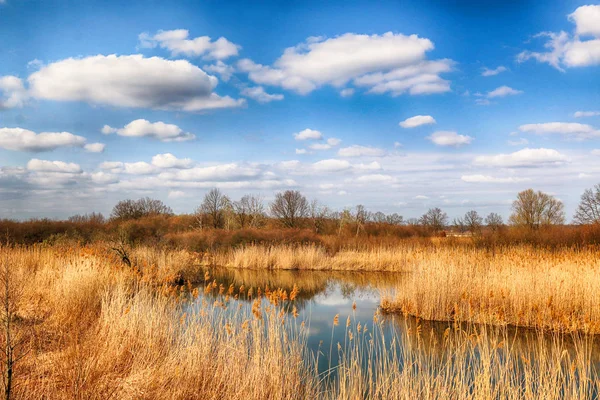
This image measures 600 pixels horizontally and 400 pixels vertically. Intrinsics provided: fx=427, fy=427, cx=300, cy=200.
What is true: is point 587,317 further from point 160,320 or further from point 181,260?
point 181,260

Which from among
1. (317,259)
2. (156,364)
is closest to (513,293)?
(156,364)

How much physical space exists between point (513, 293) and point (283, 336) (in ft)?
21.4

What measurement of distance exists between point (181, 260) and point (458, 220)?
85.6 ft

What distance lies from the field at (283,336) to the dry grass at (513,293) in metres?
0.03

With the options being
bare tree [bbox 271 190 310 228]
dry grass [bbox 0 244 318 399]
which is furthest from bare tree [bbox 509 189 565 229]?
dry grass [bbox 0 244 318 399]

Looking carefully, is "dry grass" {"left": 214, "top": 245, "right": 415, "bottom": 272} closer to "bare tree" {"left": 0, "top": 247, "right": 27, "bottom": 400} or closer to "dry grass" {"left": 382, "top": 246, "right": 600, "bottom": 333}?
"dry grass" {"left": 382, "top": 246, "right": 600, "bottom": 333}

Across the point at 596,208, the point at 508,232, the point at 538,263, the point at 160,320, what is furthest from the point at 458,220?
the point at 160,320

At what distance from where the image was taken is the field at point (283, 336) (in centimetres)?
404

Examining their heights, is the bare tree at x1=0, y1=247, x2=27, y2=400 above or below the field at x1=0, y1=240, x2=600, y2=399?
above

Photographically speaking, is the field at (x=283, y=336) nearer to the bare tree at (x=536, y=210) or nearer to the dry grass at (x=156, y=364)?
the dry grass at (x=156, y=364)

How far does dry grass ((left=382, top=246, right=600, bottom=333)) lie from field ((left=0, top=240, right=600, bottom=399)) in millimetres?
34

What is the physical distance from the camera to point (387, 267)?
18.6 m

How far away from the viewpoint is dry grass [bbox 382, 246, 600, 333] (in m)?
8.66

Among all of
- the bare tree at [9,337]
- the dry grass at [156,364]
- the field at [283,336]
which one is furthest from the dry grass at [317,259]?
the bare tree at [9,337]
